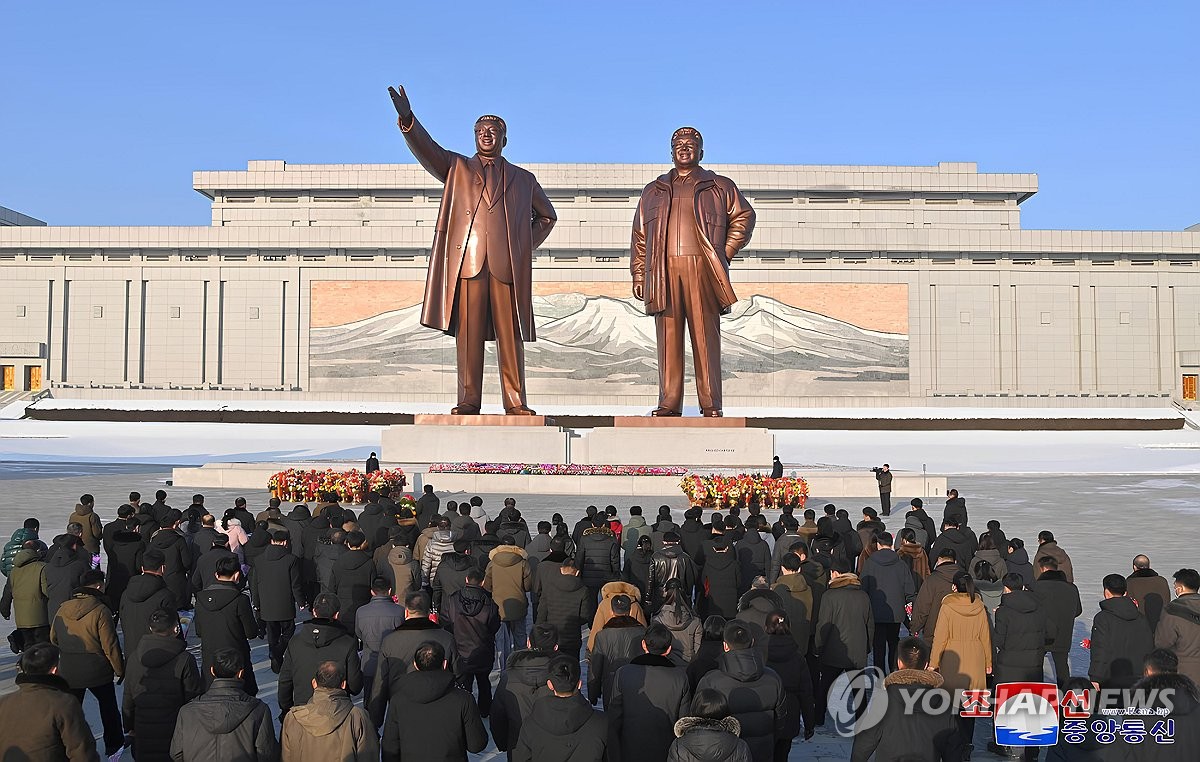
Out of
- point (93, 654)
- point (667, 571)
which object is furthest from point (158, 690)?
point (667, 571)

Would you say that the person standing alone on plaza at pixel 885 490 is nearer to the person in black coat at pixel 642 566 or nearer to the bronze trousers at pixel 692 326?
the bronze trousers at pixel 692 326

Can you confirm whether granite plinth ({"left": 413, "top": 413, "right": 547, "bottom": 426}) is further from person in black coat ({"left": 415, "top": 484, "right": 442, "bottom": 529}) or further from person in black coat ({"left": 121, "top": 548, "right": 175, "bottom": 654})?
person in black coat ({"left": 121, "top": 548, "right": 175, "bottom": 654})

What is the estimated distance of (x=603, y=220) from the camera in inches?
1837

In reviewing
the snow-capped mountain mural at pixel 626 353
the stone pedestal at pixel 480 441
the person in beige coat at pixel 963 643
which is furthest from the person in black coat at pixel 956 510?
the snow-capped mountain mural at pixel 626 353

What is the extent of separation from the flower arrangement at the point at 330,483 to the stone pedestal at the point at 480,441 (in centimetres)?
149

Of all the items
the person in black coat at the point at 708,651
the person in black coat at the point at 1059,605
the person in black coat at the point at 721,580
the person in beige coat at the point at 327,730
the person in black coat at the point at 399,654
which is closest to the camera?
the person in beige coat at the point at 327,730

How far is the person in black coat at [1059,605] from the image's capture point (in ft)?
19.5

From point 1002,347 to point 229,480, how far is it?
3567cm

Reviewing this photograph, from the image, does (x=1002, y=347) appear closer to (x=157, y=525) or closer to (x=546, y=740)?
(x=157, y=525)

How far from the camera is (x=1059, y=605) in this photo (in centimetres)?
597

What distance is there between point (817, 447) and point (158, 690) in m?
26.8

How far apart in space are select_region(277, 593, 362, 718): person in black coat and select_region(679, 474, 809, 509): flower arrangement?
1057cm

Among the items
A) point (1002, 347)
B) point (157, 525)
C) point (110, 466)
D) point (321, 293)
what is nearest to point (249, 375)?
point (321, 293)

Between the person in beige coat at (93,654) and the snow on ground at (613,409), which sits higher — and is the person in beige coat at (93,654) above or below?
below
